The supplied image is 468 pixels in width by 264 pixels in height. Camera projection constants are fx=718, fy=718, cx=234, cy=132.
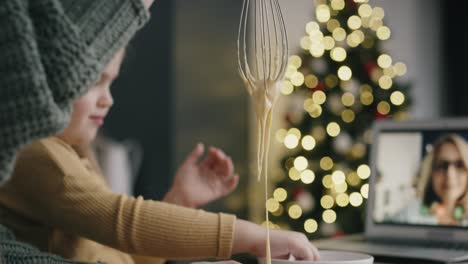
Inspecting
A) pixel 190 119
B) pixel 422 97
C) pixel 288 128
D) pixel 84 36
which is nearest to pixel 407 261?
pixel 84 36

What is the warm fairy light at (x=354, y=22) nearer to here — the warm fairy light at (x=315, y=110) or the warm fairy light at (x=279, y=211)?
the warm fairy light at (x=315, y=110)

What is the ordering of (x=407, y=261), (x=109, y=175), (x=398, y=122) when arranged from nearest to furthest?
(x=407, y=261)
(x=398, y=122)
(x=109, y=175)

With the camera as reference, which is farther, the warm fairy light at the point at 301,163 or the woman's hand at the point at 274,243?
the warm fairy light at the point at 301,163

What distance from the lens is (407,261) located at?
118cm

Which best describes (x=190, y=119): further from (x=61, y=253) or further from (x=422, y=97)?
(x=61, y=253)

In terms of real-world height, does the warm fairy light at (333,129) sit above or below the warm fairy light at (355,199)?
above

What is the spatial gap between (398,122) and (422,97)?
12.4 ft

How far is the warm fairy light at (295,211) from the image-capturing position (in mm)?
3719

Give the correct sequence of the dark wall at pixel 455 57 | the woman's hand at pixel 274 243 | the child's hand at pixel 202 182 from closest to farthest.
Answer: the woman's hand at pixel 274 243 → the child's hand at pixel 202 182 → the dark wall at pixel 455 57

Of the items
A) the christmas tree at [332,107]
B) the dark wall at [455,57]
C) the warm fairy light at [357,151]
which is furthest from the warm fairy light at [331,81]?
the dark wall at [455,57]

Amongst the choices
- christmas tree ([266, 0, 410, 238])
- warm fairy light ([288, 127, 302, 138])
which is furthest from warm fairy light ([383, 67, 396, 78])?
warm fairy light ([288, 127, 302, 138])

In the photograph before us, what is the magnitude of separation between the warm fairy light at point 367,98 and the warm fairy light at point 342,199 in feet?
1.60

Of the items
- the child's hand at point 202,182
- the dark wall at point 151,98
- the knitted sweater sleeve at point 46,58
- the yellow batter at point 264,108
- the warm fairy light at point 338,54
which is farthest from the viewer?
the dark wall at point 151,98

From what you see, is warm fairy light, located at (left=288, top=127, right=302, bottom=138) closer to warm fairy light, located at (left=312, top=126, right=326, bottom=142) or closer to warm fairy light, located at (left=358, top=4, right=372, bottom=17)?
warm fairy light, located at (left=312, top=126, right=326, bottom=142)
